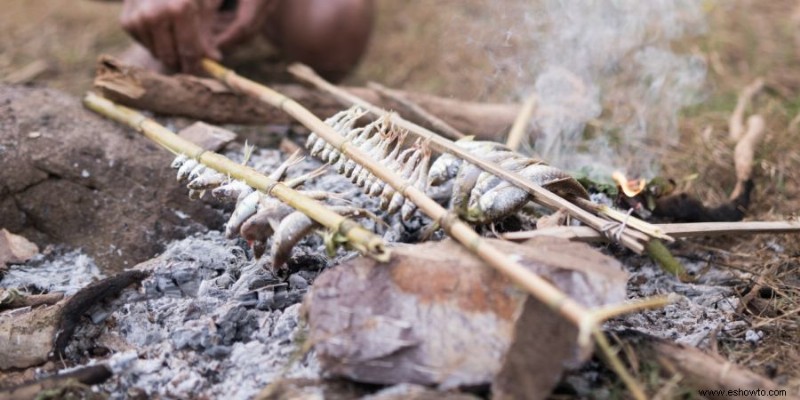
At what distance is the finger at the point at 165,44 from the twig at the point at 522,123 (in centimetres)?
108

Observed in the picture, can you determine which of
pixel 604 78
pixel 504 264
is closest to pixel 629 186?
pixel 504 264

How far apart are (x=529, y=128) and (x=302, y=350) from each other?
129cm

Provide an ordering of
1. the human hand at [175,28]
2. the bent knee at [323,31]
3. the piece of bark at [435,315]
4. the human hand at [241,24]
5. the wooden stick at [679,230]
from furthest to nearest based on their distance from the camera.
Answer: the bent knee at [323,31] → the human hand at [241,24] → the human hand at [175,28] → the wooden stick at [679,230] → the piece of bark at [435,315]

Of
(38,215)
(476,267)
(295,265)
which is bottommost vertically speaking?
(38,215)

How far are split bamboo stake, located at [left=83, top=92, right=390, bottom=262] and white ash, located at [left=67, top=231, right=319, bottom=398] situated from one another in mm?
197

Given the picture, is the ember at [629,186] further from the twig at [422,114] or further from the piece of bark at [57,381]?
the piece of bark at [57,381]

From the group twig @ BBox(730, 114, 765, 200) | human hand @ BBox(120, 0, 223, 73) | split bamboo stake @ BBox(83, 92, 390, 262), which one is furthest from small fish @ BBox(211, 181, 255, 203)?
twig @ BBox(730, 114, 765, 200)

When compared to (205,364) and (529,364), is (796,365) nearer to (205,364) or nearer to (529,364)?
(529,364)

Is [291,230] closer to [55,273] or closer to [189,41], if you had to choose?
[55,273]

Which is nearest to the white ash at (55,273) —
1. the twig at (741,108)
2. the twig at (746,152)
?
the twig at (746,152)

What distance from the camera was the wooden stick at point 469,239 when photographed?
3.45ft

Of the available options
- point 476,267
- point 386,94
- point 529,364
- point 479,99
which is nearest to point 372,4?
point 479,99

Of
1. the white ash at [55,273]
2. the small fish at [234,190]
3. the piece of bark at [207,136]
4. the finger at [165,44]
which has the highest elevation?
the small fish at [234,190]

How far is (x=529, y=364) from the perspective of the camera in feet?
3.70
